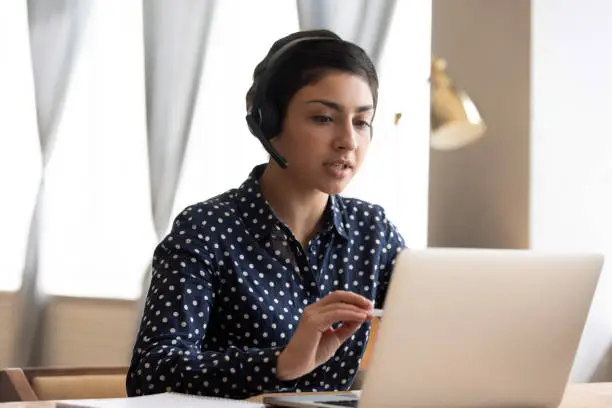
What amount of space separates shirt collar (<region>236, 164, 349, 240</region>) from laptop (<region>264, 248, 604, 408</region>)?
546 mm

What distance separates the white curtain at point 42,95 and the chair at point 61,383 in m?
1.53

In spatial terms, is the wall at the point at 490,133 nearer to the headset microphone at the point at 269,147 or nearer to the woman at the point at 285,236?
the woman at the point at 285,236

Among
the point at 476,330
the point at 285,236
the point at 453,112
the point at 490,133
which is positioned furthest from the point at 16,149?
the point at 476,330

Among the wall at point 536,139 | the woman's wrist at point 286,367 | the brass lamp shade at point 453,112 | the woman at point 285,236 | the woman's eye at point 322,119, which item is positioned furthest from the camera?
the wall at point 536,139

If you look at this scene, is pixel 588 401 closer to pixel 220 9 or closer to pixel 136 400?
pixel 136 400

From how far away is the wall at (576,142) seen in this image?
10.1ft

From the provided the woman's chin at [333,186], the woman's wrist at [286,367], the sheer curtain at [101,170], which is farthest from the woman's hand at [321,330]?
the sheer curtain at [101,170]

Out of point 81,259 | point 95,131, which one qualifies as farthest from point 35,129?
point 81,259


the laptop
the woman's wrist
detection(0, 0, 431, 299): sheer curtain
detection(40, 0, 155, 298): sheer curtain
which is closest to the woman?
the woman's wrist

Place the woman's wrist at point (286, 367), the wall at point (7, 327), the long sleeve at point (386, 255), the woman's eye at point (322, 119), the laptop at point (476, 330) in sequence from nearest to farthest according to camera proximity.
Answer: the laptop at point (476, 330) < the woman's wrist at point (286, 367) < the woman's eye at point (322, 119) < the long sleeve at point (386, 255) < the wall at point (7, 327)

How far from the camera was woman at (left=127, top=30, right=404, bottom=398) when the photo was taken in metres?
1.72

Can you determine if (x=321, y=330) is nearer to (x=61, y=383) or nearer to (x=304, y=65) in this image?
(x=304, y=65)

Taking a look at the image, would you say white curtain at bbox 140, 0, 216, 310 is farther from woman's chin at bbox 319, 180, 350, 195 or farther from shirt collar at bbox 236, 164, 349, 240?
woman's chin at bbox 319, 180, 350, 195

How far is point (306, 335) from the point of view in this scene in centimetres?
137
